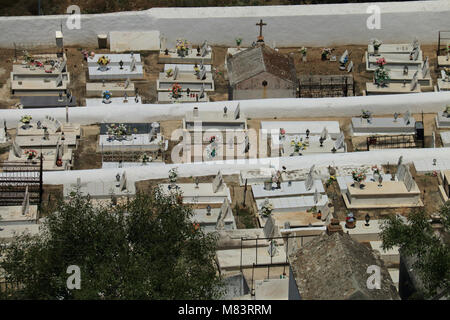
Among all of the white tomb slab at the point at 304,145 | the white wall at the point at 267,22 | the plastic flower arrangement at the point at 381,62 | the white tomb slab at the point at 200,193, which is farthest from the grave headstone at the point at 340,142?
the white wall at the point at 267,22

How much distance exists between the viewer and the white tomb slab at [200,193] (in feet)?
157

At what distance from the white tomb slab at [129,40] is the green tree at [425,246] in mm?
20955

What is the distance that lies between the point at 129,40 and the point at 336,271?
2583cm

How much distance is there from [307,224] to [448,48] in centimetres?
1765

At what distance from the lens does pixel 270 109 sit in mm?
54531

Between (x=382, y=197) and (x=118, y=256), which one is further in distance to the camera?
(x=382, y=197)

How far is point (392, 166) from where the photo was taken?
50.1 metres

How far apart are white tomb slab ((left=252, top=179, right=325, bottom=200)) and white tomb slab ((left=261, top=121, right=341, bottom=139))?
4.61 m

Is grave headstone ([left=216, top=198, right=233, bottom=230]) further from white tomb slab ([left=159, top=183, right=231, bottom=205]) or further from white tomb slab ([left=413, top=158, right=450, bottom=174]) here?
white tomb slab ([left=413, top=158, right=450, bottom=174])

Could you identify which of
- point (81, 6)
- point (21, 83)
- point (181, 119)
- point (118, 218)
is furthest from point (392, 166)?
point (81, 6)

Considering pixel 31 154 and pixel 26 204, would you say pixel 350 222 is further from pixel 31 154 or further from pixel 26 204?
pixel 31 154

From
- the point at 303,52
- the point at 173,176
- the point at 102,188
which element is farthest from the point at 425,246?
the point at 303,52

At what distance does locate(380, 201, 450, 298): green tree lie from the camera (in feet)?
127

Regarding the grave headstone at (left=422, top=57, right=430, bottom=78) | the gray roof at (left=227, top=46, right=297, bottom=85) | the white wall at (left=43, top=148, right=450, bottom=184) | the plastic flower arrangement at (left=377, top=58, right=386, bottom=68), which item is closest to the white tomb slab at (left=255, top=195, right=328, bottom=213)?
the white wall at (left=43, top=148, right=450, bottom=184)
